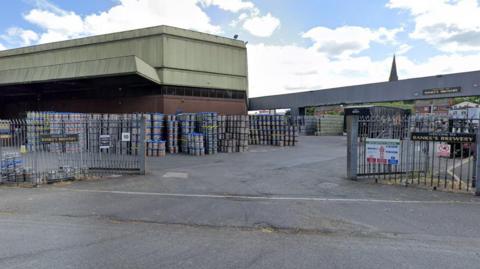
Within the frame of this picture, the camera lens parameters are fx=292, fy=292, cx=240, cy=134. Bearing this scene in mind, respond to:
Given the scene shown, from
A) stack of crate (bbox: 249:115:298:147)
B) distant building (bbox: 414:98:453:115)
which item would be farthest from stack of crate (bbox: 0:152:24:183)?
distant building (bbox: 414:98:453:115)

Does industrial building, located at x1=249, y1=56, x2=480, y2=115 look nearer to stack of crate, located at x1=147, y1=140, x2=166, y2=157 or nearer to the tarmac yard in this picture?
the tarmac yard

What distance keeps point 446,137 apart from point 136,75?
1909cm

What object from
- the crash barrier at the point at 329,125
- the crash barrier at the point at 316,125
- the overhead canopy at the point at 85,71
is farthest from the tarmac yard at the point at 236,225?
the crash barrier at the point at 329,125

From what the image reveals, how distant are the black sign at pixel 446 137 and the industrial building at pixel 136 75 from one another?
1741cm

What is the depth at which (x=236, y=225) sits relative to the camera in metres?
5.63

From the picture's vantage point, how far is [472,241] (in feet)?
15.9

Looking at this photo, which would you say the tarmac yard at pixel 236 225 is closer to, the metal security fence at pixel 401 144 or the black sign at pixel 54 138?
the metal security fence at pixel 401 144

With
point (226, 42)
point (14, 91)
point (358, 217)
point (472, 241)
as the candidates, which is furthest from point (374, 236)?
point (14, 91)

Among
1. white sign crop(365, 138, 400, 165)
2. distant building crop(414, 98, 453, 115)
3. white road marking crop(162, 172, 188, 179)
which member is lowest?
white road marking crop(162, 172, 188, 179)

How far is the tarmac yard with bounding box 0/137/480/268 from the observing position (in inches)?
163

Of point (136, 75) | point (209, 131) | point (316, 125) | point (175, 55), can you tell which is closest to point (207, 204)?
point (209, 131)

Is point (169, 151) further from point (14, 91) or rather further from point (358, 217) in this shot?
point (14, 91)

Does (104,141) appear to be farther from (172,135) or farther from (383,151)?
(383,151)

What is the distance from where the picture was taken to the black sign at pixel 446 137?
815 centimetres
